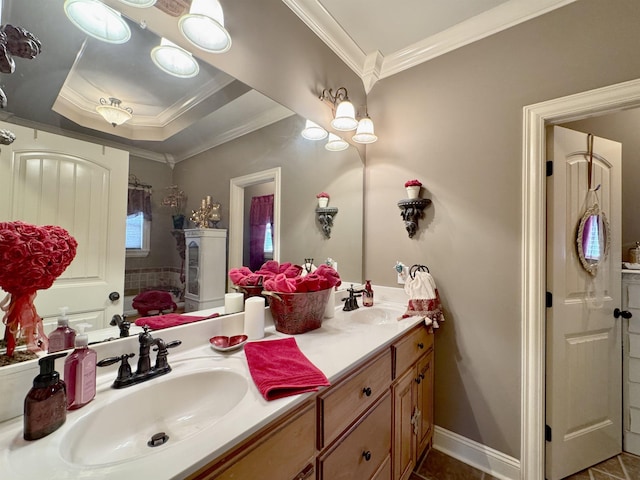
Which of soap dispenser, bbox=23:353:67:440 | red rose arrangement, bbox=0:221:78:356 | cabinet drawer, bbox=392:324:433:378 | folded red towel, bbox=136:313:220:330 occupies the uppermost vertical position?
red rose arrangement, bbox=0:221:78:356

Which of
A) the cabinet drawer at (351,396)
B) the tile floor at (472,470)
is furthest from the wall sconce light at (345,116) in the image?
the tile floor at (472,470)

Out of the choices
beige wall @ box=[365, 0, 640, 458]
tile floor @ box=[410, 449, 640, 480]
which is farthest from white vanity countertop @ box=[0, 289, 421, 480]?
tile floor @ box=[410, 449, 640, 480]

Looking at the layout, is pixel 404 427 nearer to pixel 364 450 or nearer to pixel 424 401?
pixel 424 401

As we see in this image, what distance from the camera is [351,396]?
0.95 m

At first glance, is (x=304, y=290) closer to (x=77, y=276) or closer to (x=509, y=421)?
(x=77, y=276)

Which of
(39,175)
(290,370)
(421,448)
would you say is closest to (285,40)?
(39,175)

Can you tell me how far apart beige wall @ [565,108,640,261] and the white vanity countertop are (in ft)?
8.00

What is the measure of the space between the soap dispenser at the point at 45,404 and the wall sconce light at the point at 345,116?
1669 millimetres

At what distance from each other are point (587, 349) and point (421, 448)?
45.9 inches

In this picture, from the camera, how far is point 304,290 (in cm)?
125

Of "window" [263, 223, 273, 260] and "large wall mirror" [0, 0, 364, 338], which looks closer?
"large wall mirror" [0, 0, 364, 338]

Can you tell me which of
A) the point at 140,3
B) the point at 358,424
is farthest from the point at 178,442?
the point at 140,3

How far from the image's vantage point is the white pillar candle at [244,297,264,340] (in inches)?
45.6

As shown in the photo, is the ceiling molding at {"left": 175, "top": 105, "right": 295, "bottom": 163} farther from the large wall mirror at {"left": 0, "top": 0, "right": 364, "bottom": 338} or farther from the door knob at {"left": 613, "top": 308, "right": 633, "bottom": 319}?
the door knob at {"left": 613, "top": 308, "right": 633, "bottom": 319}
